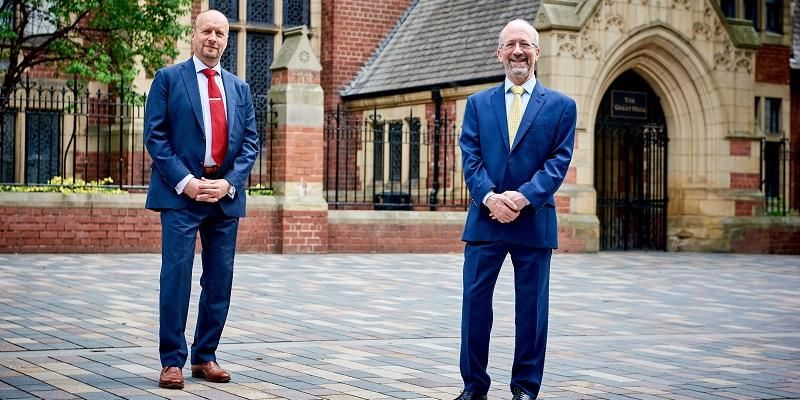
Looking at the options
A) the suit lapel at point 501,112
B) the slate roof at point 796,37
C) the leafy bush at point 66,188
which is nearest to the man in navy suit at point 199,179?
the suit lapel at point 501,112

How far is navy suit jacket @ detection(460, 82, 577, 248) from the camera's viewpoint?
6043 mm

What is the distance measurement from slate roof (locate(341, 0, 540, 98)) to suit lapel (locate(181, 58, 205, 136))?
14.3 metres

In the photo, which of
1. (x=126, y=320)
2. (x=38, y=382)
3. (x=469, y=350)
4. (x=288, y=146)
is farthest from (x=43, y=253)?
(x=469, y=350)

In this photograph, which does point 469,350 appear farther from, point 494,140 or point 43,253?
point 43,253

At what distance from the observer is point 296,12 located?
25.8m

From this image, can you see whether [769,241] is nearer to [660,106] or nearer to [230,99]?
[660,106]

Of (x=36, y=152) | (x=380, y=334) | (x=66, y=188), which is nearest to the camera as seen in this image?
(x=380, y=334)

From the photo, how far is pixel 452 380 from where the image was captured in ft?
23.0

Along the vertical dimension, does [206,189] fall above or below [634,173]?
below

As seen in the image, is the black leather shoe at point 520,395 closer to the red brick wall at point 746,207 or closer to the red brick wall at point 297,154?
the red brick wall at point 297,154

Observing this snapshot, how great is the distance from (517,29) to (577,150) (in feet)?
49.9

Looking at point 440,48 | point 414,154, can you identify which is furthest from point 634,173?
point 440,48

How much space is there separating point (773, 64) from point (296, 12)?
36.1 feet

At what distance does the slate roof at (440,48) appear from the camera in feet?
73.1
